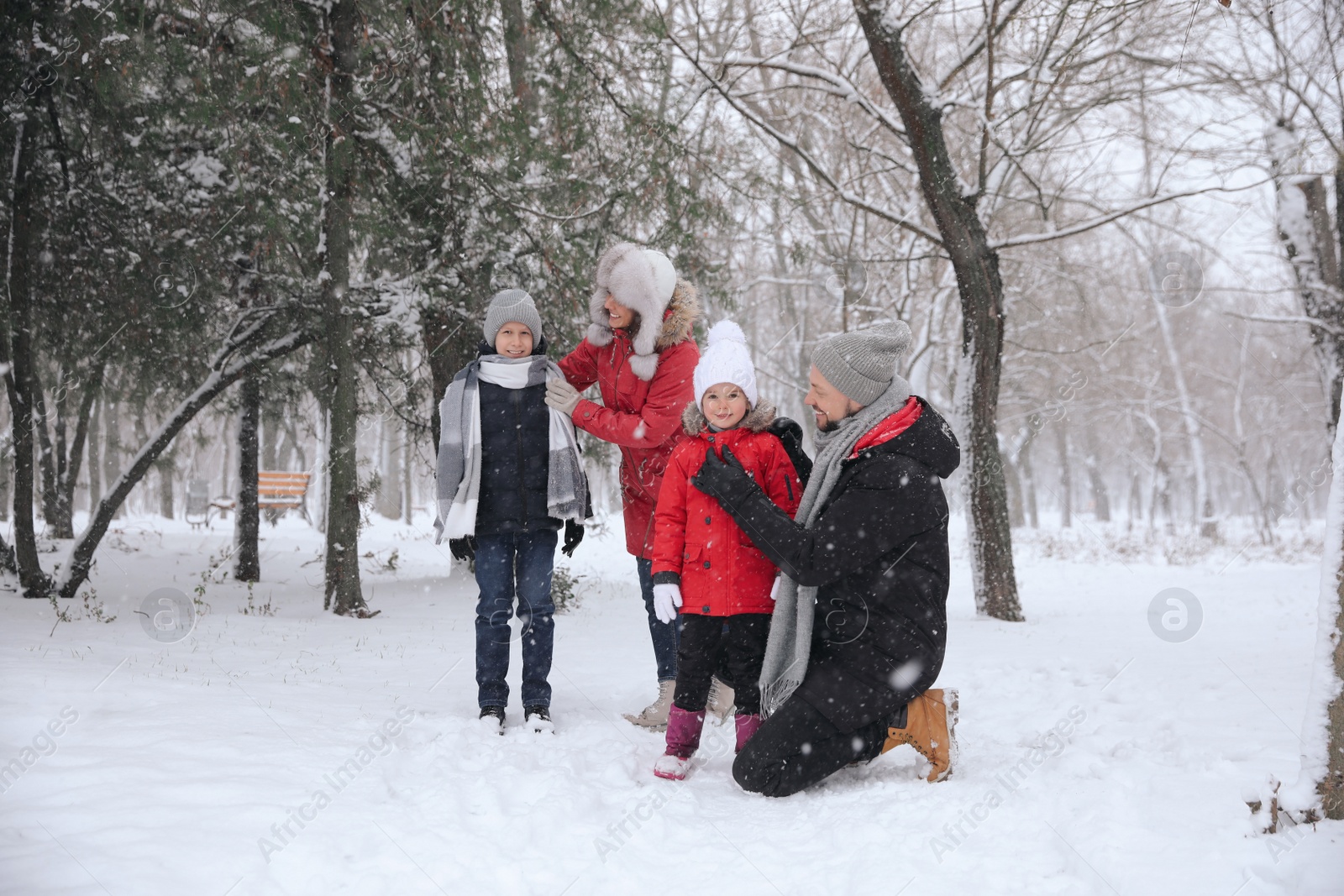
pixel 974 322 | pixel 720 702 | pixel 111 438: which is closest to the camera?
pixel 720 702

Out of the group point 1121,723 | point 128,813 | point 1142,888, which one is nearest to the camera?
point 1142,888

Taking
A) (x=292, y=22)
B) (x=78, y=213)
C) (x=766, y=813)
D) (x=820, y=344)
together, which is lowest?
(x=766, y=813)

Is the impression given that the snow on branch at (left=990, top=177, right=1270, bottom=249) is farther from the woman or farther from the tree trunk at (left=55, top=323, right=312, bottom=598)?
the tree trunk at (left=55, top=323, right=312, bottom=598)

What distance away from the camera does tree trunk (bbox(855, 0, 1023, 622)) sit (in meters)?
6.92

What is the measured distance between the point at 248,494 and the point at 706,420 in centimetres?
833

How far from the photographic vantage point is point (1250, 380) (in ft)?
96.8

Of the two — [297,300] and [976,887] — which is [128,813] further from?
[297,300]

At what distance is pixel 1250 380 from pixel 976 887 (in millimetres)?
33819

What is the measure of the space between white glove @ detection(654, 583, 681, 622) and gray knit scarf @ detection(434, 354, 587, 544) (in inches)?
25.4

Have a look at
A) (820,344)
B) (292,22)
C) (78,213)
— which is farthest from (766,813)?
(78,213)

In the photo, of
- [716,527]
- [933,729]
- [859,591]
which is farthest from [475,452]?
[933,729]

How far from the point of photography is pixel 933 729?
3.13 meters

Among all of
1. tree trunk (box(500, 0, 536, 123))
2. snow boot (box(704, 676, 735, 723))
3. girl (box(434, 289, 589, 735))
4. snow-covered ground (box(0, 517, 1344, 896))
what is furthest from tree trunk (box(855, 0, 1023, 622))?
girl (box(434, 289, 589, 735))

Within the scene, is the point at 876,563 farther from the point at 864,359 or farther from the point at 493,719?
the point at 493,719
